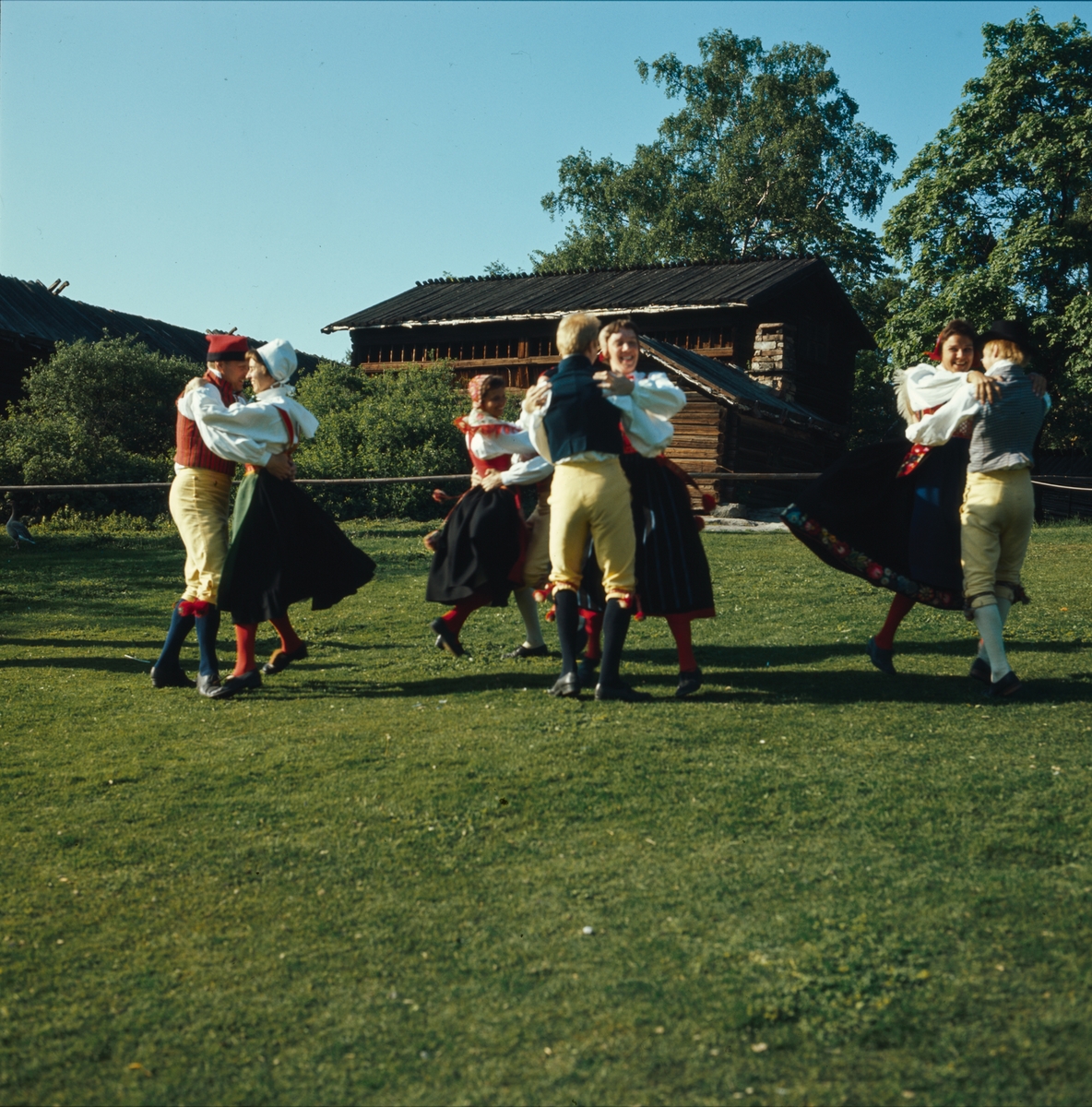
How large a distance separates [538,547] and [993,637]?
2.70m

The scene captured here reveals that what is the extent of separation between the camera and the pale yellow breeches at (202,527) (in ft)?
21.6

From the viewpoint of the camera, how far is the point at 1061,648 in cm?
763

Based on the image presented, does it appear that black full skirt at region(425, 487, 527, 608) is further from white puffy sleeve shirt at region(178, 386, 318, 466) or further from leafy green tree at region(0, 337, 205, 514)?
A: leafy green tree at region(0, 337, 205, 514)

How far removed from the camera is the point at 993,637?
20.0 ft

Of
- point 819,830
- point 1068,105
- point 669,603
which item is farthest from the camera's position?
point 1068,105

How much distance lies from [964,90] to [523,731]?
94.6 feet

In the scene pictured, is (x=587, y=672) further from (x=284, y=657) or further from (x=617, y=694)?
(x=284, y=657)

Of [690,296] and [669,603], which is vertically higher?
[690,296]

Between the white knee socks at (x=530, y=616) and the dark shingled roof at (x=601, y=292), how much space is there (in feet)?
69.6

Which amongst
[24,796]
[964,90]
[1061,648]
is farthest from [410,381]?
[24,796]

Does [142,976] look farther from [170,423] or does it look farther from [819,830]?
[170,423]

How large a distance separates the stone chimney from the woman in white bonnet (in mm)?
23456

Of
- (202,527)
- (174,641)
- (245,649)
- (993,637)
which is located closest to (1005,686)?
(993,637)

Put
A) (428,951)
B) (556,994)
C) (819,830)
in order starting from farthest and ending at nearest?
1. (819,830)
2. (428,951)
3. (556,994)
